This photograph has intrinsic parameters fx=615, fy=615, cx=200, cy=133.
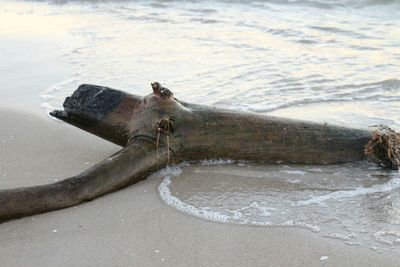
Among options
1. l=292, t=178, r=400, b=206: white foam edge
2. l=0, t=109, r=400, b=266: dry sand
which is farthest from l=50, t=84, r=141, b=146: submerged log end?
l=292, t=178, r=400, b=206: white foam edge

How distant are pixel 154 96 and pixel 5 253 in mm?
1394

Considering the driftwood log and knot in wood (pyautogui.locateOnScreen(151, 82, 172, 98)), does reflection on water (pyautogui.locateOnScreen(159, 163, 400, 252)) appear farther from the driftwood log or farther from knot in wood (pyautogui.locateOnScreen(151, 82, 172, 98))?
knot in wood (pyautogui.locateOnScreen(151, 82, 172, 98))

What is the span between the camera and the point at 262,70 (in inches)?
262

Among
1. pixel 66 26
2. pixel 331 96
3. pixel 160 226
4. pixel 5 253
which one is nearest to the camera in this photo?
pixel 5 253

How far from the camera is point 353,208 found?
11.6 feet

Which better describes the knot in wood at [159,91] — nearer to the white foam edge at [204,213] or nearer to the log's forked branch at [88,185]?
the log's forked branch at [88,185]

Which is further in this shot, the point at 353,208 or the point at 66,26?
the point at 66,26

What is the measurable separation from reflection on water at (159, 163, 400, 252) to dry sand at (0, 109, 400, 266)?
106 mm

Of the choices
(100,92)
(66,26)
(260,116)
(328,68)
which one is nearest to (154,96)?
(100,92)

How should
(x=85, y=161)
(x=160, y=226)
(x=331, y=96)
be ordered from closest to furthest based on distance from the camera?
(x=160, y=226) < (x=85, y=161) < (x=331, y=96)

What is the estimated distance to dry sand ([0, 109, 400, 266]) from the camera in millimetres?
3008

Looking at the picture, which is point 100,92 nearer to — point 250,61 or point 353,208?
point 353,208

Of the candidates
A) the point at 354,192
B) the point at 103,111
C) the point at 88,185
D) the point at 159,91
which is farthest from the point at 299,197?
the point at 103,111

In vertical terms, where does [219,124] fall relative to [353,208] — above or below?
above
